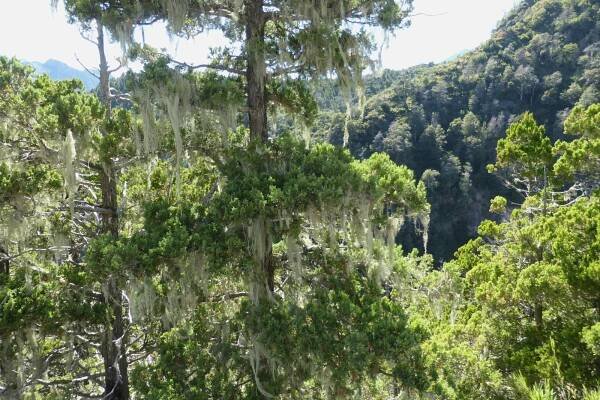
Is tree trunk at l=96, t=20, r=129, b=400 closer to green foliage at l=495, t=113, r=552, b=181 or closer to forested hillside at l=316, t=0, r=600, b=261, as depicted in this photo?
green foliage at l=495, t=113, r=552, b=181

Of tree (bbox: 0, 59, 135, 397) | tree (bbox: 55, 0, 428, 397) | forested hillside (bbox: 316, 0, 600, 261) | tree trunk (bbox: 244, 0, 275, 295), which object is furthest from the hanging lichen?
forested hillside (bbox: 316, 0, 600, 261)

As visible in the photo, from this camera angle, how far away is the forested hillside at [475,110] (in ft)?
196

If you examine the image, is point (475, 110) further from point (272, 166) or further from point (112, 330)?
point (112, 330)

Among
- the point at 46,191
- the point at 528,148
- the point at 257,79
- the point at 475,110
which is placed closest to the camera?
the point at 46,191

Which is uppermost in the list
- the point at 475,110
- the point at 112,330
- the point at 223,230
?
the point at 475,110

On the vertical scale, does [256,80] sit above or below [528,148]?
above

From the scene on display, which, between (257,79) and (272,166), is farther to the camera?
(257,79)


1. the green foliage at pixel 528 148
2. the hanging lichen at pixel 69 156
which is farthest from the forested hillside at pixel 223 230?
the green foliage at pixel 528 148

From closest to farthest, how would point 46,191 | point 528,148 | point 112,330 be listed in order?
point 46,191 → point 112,330 → point 528,148

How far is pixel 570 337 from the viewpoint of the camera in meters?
8.52

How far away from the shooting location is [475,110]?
66.1m

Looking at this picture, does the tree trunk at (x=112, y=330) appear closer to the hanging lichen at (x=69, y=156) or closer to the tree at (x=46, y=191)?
the tree at (x=46, y=191)

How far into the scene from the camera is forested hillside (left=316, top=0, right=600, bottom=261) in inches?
2349

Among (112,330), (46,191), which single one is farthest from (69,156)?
(112,330)
